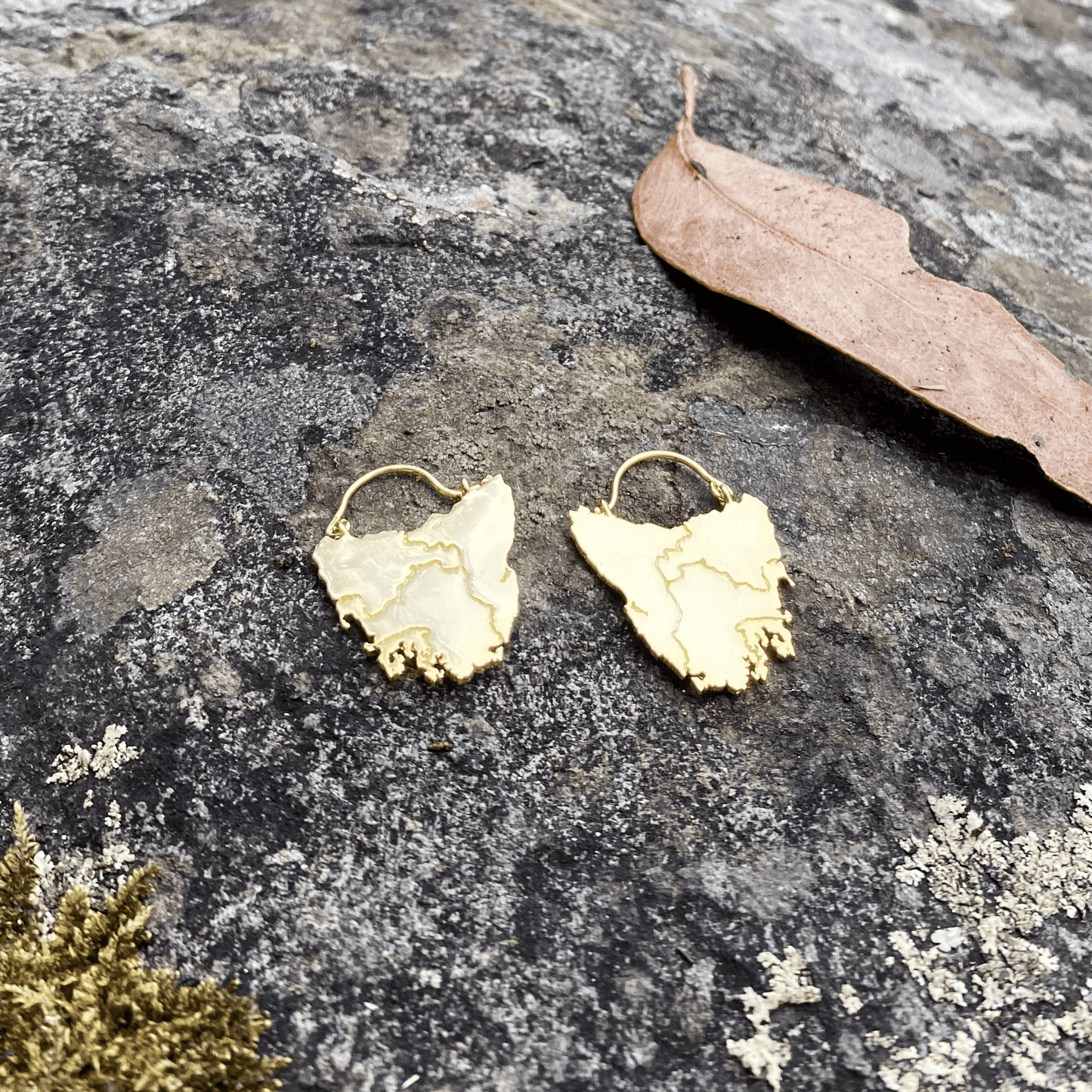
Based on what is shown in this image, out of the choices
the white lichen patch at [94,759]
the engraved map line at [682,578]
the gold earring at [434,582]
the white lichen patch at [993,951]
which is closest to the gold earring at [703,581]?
the engraved map line at [682,578]

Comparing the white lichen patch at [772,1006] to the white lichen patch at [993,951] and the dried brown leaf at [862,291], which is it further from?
the dried brown leaf at [862,291]

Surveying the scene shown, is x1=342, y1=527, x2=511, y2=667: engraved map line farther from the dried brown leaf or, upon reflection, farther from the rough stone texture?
the dried brown leaf

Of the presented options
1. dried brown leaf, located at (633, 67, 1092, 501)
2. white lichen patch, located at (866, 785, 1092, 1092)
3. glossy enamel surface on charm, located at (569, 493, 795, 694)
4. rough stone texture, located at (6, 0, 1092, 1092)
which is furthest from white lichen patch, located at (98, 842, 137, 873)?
dried brown leaf, located at (633, 67, 1092, 501)

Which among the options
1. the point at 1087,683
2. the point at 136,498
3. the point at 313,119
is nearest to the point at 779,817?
the point at 1087,683

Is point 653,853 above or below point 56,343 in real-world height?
below

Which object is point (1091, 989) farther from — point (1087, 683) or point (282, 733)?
point (282, 733)

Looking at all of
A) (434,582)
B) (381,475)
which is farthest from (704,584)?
(381,475)
